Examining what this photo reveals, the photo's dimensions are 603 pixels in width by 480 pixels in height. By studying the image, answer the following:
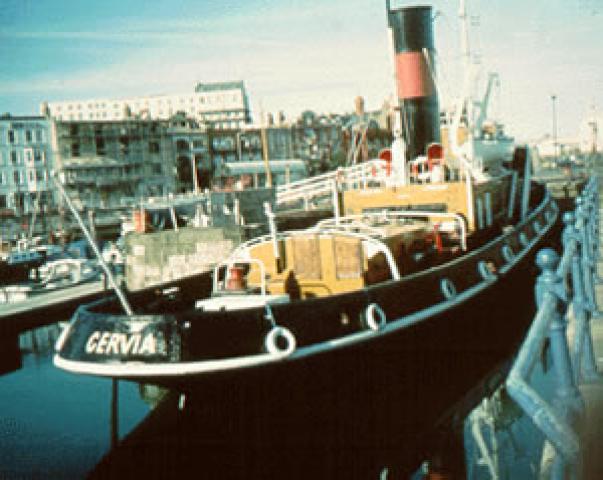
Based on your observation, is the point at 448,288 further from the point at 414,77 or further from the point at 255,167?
the point at 255,167

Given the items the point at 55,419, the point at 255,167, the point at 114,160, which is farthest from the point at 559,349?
the point at 114,160

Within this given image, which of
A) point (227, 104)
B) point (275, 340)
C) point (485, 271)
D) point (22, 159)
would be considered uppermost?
point (227, 104)

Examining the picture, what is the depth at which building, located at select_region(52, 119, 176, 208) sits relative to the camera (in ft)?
231

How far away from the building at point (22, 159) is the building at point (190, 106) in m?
30.9

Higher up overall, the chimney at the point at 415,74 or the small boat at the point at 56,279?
the chimney at the point at 415,74

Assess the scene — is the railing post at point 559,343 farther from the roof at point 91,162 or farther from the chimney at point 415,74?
the roof at point 91,162

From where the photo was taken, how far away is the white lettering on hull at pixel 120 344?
7621 millimetres

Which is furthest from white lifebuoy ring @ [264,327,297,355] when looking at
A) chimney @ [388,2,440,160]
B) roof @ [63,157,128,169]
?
roof @ [63,157,128,169]

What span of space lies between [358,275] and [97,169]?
67.2 m

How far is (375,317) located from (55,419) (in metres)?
6.97

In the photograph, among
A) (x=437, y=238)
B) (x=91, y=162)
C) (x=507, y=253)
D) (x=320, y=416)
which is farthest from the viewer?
(x=91, y=162)

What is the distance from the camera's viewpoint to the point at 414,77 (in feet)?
56.5

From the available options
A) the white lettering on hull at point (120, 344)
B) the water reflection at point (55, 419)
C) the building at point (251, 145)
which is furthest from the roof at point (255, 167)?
the white lettering on hull at point (120, 344)

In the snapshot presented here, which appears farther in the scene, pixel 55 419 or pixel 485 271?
pixel 55 419
